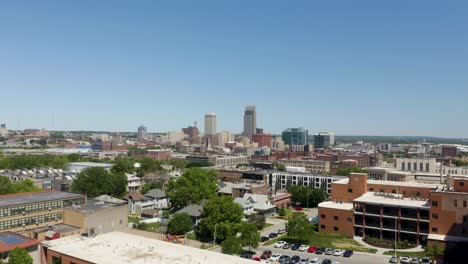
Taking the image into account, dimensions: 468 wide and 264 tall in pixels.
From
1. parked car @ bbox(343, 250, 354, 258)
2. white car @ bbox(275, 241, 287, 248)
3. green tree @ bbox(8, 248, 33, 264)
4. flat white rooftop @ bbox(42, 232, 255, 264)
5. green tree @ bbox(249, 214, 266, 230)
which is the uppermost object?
flat white rooftop @ bbox(42, 232, 255, 264)

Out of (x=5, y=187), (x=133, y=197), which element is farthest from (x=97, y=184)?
(x=5, y=187)

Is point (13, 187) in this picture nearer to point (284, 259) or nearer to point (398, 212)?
point (284, 259)

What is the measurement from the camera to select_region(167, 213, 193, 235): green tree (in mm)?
52281

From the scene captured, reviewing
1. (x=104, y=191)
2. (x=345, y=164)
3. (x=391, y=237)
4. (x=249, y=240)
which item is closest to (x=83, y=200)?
(x=104, y=191)

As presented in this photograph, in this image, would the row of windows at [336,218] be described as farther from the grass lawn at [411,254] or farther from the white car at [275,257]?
the white car at [275,257]

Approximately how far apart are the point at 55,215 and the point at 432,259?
45.7 metres

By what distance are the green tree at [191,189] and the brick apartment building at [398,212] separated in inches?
818

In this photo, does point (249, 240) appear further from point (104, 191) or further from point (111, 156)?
point (111, 156)

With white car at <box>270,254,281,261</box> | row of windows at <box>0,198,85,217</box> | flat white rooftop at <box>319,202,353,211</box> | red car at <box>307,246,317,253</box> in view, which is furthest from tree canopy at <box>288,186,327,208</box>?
row of windows at <box>0,198,85,217</box>

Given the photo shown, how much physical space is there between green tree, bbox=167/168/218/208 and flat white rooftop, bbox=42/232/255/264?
101ft

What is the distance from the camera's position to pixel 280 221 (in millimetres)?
66500

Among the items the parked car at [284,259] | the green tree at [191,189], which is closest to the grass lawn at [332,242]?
the parked car at [284,259]

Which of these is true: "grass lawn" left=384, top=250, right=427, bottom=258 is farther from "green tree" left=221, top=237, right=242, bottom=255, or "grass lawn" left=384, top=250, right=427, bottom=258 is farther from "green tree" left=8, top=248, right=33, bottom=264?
"green tree" left=8, top=248, right=33, bottom=264

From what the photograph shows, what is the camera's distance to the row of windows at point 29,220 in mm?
47681
